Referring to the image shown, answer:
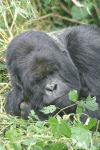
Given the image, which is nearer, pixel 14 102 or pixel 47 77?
pixel 47 77

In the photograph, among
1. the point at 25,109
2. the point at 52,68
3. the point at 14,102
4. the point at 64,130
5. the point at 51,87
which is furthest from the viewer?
the point at 14,102

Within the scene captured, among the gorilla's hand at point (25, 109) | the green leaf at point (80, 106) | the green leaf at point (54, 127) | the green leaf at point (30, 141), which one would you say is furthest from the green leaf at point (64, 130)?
the gorilla's hand at point (25, 109)

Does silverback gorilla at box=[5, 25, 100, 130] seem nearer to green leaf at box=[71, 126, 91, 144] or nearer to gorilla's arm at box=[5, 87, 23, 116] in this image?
gorilla's arm at box=[5, 87, 23, 116]

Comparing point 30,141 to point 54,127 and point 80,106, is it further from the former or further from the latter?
point 80,106

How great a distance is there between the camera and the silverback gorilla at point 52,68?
7.28 ft

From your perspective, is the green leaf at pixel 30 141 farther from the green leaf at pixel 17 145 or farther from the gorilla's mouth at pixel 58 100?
the gorilla's mouth at pixel 58 100

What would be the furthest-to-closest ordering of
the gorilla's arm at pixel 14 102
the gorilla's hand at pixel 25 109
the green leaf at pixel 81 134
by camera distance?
the gorilla's arm at pixel 14 102, the gorilla's hand at pixel 25 109, the green leaf at pixel 81 134

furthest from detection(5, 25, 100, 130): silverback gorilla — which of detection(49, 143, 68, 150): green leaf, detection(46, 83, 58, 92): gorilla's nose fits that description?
detection(49, 143, 68, 150): green leaf

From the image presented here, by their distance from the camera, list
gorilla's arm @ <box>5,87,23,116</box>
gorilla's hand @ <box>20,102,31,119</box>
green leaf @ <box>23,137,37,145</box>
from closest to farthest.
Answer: green leaf @ <box>23,137,37,145</box> → gorilla's hand @ <box>20,102,31,119</box> → gorilla's arm @ <box>5,87,23,116</box>

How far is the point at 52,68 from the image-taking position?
2.24 metres

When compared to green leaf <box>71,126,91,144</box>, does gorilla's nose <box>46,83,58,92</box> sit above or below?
above

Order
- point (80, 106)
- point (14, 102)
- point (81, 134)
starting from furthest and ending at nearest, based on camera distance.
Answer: point (14, 102) < point (80, 106) < point (81, 134)

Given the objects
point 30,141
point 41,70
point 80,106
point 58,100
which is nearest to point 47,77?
point 41,70

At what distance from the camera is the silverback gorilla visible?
7.28 ft
